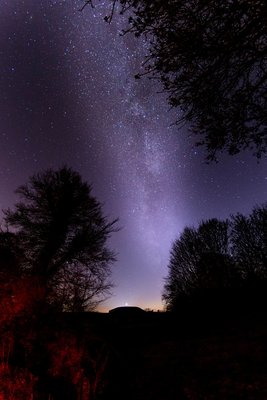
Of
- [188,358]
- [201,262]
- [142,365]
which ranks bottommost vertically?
[142,365]

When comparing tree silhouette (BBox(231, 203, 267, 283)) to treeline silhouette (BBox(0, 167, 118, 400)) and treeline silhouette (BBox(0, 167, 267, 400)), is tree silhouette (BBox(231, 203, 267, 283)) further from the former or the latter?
treeline silhouette (BBox(0, 167, 118, 400))

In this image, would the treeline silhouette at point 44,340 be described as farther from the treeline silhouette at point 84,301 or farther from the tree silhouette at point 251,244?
the tree silhouette at point 251,244

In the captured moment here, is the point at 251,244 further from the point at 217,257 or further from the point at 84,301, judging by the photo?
the point at 84,301

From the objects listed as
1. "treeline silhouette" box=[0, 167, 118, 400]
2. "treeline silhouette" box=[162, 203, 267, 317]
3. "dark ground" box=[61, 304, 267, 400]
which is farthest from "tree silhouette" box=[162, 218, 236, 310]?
"treeline silhouette" box=[0, 167, 118, 400]

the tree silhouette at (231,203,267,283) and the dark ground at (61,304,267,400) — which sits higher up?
the tree silhouette at (231,203,267,283)

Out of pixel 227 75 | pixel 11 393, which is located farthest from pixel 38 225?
pixel 227 75

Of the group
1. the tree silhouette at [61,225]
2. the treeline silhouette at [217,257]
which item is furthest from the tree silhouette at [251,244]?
the tree silhouette at [61,225]

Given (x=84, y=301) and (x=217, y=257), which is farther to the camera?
(x=217, y=257)

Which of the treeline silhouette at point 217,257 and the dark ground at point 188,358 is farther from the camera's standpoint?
the treeline silhouette at point 217,257

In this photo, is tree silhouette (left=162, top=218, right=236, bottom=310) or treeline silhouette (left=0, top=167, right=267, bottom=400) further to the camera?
tree silhouette (left=162, top=218, right=236, bottom=310)

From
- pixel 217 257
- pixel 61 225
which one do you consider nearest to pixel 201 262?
pixel 217 257

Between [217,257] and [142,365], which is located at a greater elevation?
[217,257]

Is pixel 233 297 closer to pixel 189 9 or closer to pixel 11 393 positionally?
pixel 11 393

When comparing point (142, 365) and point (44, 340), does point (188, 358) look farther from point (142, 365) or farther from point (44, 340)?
point (44, 340)
